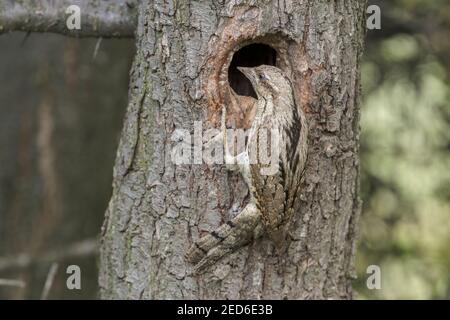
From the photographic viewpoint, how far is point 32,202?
20.6 feet

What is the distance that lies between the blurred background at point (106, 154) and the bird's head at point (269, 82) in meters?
2.44

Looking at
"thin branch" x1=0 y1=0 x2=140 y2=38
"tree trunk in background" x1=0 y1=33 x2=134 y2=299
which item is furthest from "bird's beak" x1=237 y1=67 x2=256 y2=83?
"tree trunk in background" x1=0 y1=33 x2=134 y2=299

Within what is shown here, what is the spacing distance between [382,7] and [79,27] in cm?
268

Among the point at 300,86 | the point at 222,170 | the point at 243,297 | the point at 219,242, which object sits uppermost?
the point at 300,86

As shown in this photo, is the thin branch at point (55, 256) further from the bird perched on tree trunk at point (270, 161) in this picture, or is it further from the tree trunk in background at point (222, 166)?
the bird perched on tree trunk at point (270, 161)

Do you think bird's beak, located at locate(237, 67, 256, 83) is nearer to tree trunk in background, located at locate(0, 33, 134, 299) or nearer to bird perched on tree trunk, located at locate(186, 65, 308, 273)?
bird perched on tree trunk, located at locate(186, 65, 308, 273)

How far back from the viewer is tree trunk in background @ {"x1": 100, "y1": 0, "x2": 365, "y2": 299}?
362cm

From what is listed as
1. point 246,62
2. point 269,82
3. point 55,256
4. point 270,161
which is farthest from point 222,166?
point 55,256

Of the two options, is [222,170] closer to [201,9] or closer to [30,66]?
[201,9]

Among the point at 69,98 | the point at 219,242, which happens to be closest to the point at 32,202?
the point at 69,98

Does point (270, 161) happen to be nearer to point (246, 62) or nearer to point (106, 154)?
point (246, 62)

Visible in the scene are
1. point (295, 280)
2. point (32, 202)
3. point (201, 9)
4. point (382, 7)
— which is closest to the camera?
point (201, 9)

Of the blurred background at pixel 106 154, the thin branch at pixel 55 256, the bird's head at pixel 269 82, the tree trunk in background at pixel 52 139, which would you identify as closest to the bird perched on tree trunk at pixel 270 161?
the bird's head at pixel 269 82

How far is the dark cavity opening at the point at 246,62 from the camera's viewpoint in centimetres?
396
